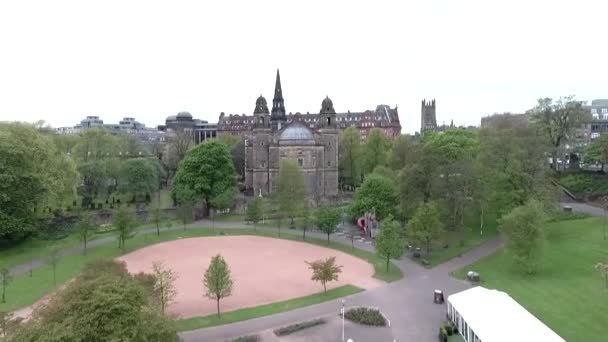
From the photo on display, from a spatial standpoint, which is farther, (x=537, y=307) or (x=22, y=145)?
(x=22, y=145)

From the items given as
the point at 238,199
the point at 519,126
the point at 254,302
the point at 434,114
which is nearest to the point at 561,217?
the point at 519,126

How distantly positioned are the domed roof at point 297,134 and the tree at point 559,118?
33.7 meters

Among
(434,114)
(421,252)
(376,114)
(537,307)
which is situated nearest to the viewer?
(537,307)

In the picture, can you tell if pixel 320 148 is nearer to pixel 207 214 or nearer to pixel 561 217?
pixel 207 214

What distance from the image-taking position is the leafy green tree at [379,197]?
50.8m

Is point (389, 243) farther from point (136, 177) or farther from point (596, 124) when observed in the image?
point (596, 124)

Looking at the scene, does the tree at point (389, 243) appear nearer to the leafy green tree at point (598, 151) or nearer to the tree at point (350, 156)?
the leafy green tree at point (598, 151)

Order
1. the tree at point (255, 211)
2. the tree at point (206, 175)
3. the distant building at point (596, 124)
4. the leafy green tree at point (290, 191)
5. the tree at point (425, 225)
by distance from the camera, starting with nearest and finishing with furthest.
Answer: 1. the tree at point (425, 225)
2. the tree at point (255, 211)
3. the leafy green tree at point (290, 191)
4. the tree at point (206, 175)
5. the distant building at point (596, 124)

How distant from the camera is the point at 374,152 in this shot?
264ft

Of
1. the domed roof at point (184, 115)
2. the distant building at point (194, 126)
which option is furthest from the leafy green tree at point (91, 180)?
the domed roof at point (184, 115)

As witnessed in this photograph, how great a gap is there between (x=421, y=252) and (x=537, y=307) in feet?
49.2

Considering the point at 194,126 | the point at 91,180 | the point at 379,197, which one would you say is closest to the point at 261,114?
the point at 91,180

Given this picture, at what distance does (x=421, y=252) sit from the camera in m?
41.8

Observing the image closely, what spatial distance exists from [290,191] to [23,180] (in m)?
28.7
